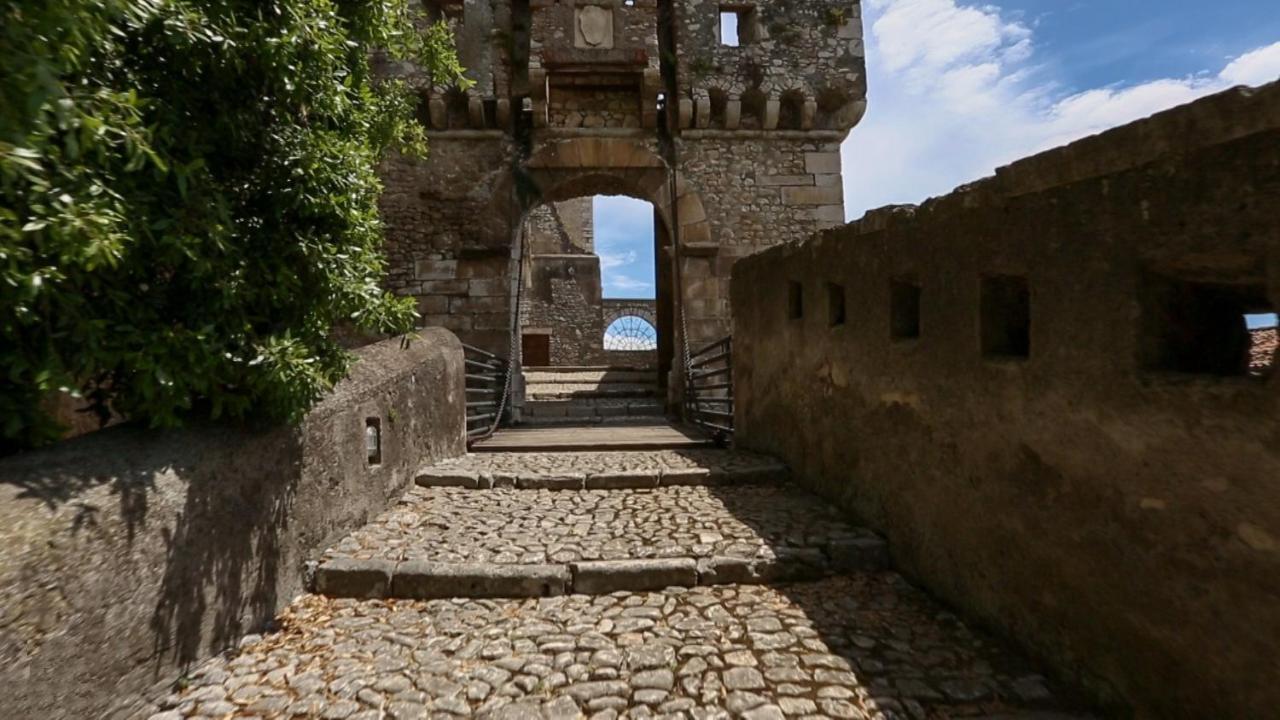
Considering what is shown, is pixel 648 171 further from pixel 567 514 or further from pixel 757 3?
pixel 567 514

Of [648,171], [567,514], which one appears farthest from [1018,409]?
[648,171]

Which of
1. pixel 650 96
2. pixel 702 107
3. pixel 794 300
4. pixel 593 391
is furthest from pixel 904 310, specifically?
pixel 593 391

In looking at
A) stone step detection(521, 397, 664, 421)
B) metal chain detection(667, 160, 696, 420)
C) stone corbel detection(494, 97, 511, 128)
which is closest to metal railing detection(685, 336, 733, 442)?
metal chain detection(667, 160, 696, 420)

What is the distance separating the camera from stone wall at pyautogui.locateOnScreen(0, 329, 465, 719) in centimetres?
158

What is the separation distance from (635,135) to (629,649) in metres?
8.16

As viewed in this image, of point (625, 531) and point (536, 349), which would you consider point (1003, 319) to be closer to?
point (625, 531)

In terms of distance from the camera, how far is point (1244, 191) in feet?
4.63

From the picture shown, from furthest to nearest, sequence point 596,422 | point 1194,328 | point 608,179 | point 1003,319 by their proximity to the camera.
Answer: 1. point 608,179
2. point 596,422
3. point 1003,319
4. point 1194,328

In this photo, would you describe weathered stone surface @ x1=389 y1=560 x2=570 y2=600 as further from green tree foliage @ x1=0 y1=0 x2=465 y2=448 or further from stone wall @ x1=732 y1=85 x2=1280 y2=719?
stone wall @ x1=732 y1=85 x2=1280 y2=719

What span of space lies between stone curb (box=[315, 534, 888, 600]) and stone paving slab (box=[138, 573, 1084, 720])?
0.23ft

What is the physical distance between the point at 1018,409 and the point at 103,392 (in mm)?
3275

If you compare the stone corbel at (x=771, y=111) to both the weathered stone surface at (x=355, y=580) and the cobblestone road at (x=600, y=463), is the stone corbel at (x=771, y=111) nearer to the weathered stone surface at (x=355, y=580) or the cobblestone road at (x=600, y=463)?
the cobblestone road at (x=600, y=463)

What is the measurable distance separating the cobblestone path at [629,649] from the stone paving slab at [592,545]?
0.02m

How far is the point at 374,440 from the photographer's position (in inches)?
142
